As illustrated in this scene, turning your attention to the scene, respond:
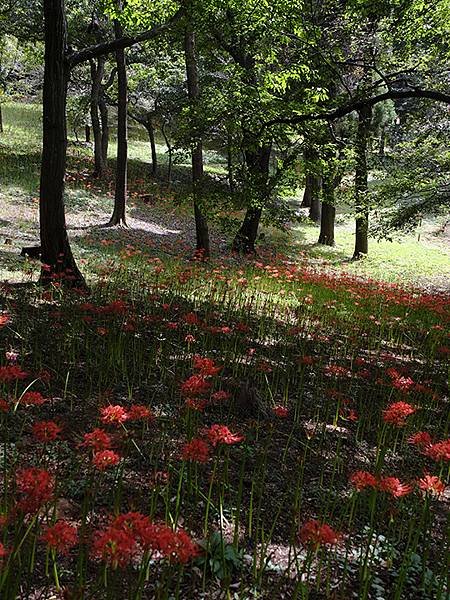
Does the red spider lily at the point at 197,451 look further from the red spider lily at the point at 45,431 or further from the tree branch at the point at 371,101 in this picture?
the tree branch at the point at 371,101

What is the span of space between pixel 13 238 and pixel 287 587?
1226cm

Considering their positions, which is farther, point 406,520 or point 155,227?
point 155,227

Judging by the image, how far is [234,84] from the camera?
12734 millimetres

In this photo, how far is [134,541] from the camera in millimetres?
1715

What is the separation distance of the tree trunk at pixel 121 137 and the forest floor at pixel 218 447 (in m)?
6.14

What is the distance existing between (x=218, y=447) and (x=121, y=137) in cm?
1607

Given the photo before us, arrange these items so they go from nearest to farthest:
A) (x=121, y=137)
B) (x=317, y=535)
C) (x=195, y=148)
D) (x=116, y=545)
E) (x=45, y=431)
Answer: (x=116, y=545), (x=317, y=535), (x=45, y=431), (x=195, y=148), (x=121, y=137)

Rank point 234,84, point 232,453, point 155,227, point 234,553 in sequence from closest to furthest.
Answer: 1. point 234,553
2. point 232,453
3. point 234,84
4. point 155,227

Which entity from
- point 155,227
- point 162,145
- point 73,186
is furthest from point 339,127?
point 162,145

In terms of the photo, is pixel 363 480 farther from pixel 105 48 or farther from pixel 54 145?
pixel 105 48

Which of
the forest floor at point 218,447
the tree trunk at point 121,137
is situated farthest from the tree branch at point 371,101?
the tree trunk at point 121,137

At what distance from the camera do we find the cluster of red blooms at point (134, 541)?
1.67 meters

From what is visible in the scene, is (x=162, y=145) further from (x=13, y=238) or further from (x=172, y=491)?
(x=172, y=491)

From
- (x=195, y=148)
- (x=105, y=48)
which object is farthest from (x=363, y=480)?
(x=195, y=148)
